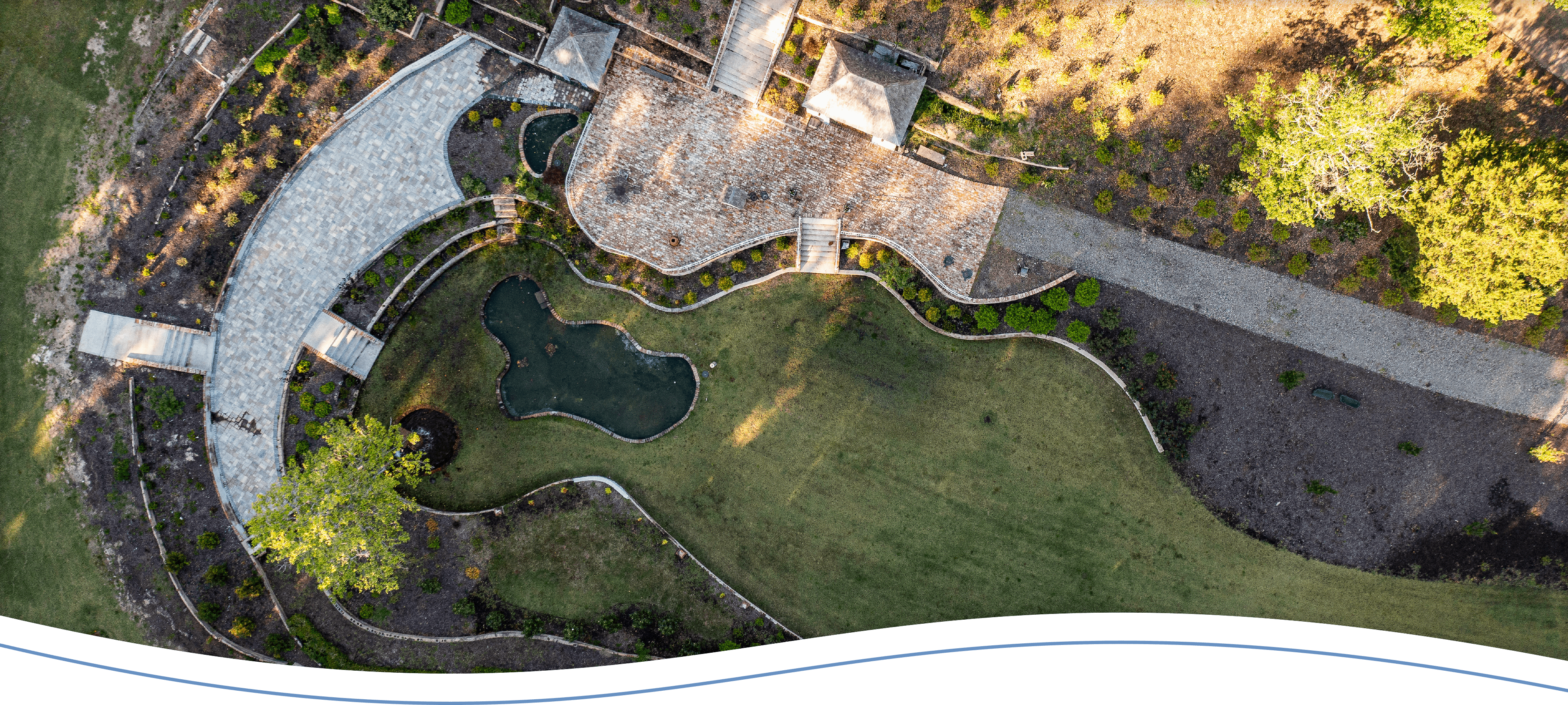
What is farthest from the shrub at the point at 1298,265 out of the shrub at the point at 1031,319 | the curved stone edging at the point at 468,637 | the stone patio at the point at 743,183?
the curved stone edging at the point at 468,637

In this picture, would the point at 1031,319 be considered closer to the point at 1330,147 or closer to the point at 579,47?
the point at 1330,147

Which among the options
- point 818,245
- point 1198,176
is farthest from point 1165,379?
point 818,245

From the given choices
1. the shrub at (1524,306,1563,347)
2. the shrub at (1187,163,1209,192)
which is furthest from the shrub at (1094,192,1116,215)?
the shrub at (1524,306,1563,347)

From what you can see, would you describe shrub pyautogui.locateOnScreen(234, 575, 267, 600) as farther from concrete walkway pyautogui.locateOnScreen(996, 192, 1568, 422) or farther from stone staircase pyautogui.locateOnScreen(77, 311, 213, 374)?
concrete walkway pyautogui.locateOnScreen(996, 192, 1568, 422)

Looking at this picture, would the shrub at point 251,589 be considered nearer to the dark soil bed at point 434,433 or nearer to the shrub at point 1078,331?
the dark soil bed at point 434,433

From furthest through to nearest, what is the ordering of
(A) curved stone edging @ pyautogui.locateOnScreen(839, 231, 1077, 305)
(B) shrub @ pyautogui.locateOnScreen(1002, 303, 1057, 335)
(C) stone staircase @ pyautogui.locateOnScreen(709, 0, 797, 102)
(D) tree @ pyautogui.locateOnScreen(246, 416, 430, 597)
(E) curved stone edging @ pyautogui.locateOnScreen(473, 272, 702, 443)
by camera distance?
(E) curved stone edging @ pyautogui.locateOnScreen(473, 272, 702, 443), (A) curved stone edging @ pyautogui.locateOnScreen(839, 231, 1077, 305), (B) shrub @ pyautogui.locateOnScreen(1002, 303, 1057, 335), (C) stone staircase @ pyautogui.locateOnScreen(709, 0, 797, 102), (D) tree @ pyautogui.locateOnScreen(246, 416, 430, 597)

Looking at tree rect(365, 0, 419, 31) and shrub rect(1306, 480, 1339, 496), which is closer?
tree rect(365, 0, 419, 31)
